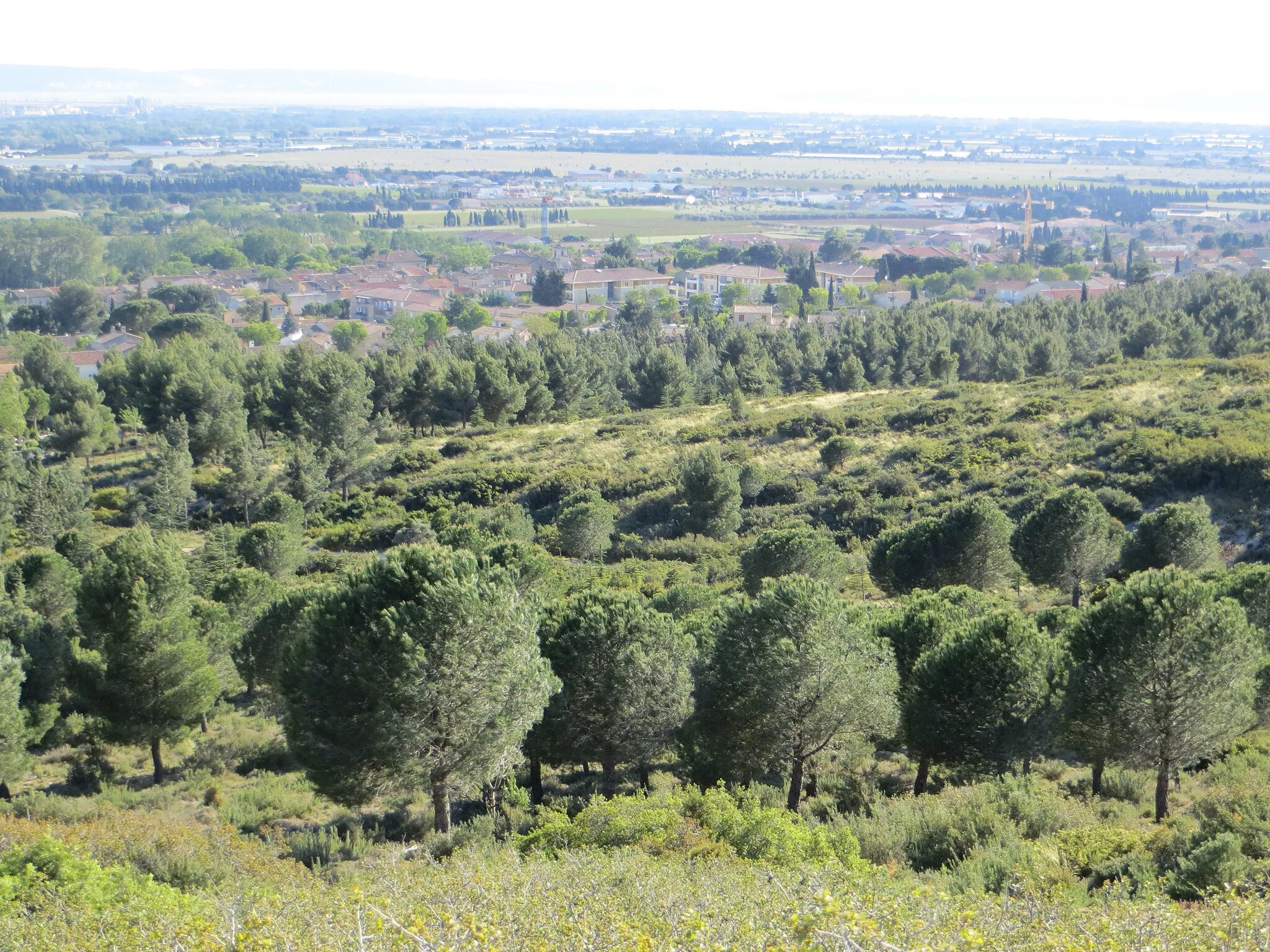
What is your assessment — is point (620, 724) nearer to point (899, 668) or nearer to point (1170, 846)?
point (899, 668)

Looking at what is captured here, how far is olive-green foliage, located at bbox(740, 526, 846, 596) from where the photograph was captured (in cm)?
2502

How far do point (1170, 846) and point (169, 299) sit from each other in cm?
9653

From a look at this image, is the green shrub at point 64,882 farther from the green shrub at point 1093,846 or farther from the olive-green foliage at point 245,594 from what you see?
the olive-green foliage at point 245,594

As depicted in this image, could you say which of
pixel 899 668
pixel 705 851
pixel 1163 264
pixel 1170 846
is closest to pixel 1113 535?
pixel 899 668

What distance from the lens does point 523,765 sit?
16625 mm

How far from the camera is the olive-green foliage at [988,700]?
15078 millimetres

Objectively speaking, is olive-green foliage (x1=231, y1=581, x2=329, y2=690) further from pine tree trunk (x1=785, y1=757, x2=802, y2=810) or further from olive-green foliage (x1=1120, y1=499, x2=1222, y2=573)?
olive-green foliage (x1=1120, y1=499, x2=1222, y2=573)

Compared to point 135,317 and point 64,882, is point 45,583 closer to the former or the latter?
point 64,882

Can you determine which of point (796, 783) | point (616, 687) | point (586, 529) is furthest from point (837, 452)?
point (796, 783)

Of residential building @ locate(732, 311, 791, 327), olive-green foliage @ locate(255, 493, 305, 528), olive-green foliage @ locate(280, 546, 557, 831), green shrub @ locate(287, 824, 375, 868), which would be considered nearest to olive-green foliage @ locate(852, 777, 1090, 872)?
olive-green foliage @ locate(280, 546, 557, 831)

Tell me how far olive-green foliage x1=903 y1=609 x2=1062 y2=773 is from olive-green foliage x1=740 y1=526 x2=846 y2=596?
29.4ft

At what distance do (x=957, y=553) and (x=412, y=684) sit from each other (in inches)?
568

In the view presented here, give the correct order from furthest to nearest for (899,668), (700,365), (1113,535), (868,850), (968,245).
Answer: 1. (968,245)
2. (700,365)
3. (1113,535)
4. (899,668)
5. (868,850)

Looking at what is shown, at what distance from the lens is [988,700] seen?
1505 cm
